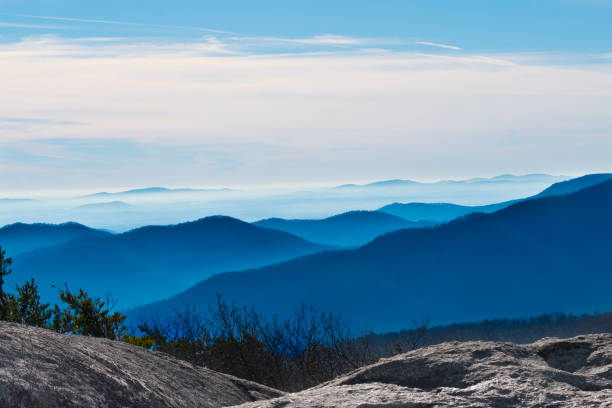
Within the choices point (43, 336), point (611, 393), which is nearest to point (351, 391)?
point (611, 393)

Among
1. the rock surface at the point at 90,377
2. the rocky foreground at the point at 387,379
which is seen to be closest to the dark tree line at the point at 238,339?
the rock surface at the point at 90,377

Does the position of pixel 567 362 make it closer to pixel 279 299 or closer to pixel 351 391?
pixel 351 391

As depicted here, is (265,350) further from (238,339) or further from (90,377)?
(90,377)

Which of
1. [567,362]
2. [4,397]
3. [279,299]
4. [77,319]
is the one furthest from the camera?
[279,299]

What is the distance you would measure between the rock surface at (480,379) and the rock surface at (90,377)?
108cm

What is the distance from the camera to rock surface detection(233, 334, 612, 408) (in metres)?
4.46

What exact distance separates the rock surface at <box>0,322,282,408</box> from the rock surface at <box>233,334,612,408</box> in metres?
1.08

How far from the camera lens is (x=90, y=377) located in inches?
206

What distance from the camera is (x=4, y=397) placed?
14.6ft

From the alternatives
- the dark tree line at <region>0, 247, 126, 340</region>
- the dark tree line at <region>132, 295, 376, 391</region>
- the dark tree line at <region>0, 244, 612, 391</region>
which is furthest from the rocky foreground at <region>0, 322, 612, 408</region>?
the dark tree line at <region>0, 247, 126, 340</region>

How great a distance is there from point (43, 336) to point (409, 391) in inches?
113

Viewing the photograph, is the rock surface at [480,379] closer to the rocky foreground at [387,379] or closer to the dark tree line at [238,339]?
the rocky foreground at [387,379]

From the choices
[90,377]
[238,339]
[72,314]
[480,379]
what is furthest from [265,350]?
[480,379]

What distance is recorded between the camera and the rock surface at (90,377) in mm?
4688
